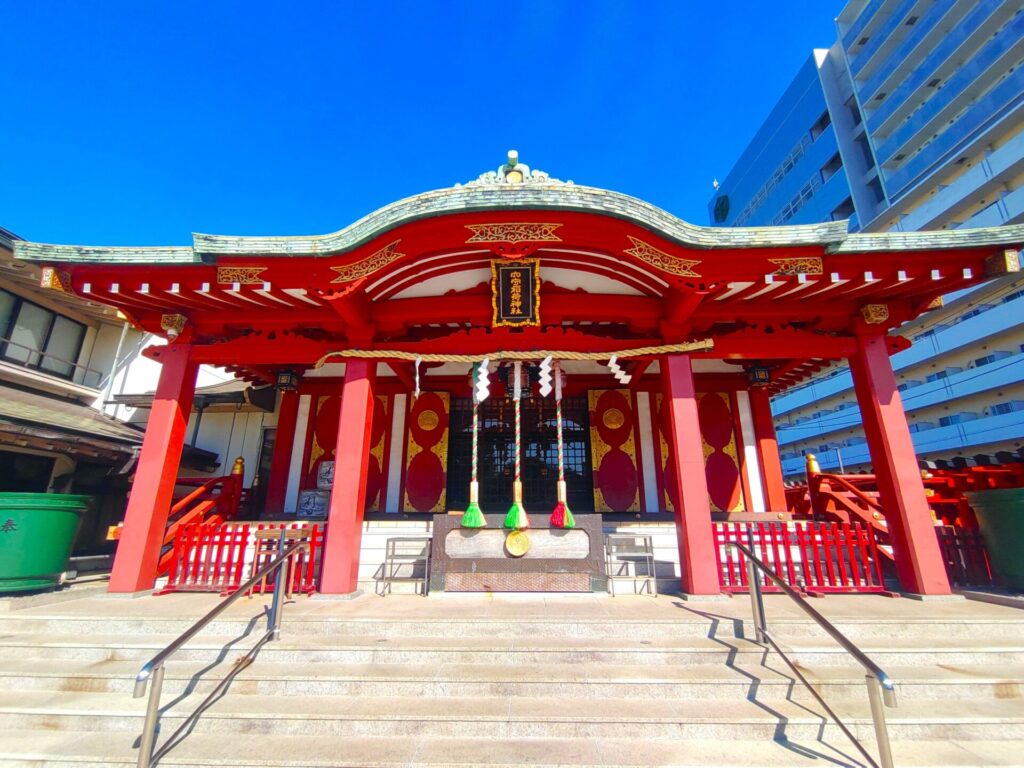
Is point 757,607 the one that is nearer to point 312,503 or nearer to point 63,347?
point 312,503

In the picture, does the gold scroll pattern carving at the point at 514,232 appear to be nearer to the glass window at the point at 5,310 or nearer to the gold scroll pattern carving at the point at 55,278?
the gold scroll pattern carving at the point at 55,278

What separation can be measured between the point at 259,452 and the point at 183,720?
9392 millimetres

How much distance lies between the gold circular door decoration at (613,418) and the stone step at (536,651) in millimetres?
6160

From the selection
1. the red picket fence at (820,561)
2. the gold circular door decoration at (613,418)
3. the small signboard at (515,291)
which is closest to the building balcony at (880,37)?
the gold circular door decoration at (613,418)

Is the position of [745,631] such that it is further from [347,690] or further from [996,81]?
[996,81]

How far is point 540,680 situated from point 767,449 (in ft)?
27.1

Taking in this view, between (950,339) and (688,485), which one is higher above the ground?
(950,339)

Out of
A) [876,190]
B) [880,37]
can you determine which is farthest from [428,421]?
[880,37]

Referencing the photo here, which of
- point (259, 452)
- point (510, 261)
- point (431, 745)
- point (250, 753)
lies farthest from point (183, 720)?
point (259, 452)

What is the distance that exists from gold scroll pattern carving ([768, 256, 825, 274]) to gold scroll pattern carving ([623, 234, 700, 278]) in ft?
3.50

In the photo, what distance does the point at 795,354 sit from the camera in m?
7.14

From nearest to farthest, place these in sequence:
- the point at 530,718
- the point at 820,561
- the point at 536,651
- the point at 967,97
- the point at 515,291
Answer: the point at 530,718 < the point at 536,651 < the point at 820,561 < the point at 515,291 < the point at 967,97

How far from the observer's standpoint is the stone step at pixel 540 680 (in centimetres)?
381

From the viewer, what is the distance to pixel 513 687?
12.6 ft
